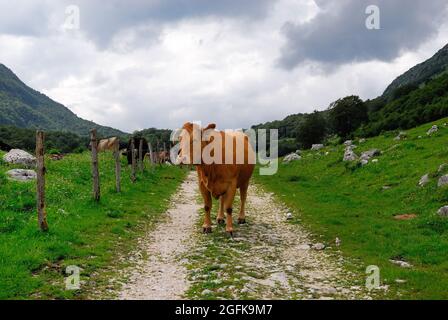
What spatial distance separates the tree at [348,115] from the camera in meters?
71.6

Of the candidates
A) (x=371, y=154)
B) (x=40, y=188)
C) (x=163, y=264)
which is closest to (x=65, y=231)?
(x=40, y=188)

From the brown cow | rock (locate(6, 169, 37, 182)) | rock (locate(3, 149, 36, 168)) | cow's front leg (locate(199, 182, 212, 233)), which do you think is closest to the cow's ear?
the brown cow

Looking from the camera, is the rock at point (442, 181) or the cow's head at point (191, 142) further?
the rock at point (442, 181)

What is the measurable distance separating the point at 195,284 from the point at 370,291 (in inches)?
143

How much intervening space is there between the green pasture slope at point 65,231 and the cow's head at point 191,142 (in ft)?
10.1

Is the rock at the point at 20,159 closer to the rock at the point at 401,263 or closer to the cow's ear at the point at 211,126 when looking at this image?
the cow's ear at the point at 211,126

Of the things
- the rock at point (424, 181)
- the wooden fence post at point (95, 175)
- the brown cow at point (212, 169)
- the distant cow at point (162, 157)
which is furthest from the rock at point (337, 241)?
the distant cow at point (162, 157)

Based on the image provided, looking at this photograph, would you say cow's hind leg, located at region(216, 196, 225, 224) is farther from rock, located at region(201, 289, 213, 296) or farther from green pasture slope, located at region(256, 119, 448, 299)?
rock, located at region(201, 289, 213, 296)

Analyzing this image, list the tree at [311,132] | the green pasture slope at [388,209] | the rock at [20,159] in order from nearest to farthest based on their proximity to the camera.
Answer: the green pasture slope at [388,209] → the rock at [20,159] → the tree at [311,132]
